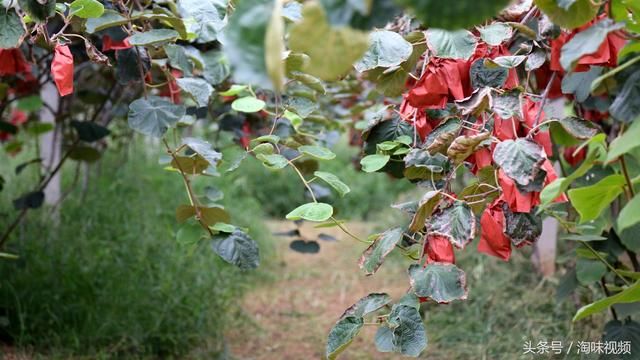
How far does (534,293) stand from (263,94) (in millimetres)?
1362

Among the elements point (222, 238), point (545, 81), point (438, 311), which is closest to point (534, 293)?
point (438, 311)

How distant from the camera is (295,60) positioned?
1.28 m

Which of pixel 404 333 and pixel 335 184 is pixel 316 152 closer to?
pixel 335 184

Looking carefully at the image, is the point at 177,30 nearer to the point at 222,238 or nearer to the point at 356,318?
the point at 222,238

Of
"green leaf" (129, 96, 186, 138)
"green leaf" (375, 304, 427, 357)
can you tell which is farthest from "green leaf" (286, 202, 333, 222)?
"green leaf" (129, 96, 186, 138)

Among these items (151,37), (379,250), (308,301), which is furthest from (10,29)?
(308,301)

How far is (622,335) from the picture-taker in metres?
1.58

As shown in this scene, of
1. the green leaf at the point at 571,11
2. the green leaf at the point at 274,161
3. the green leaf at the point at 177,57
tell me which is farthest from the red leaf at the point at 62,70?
the green leaf at the point at 571,11

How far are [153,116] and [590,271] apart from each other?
1.08 m

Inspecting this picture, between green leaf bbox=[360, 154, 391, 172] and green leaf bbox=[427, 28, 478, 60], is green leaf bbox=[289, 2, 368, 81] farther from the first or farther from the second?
green leaf bbox=[360, 154, 391, 172]

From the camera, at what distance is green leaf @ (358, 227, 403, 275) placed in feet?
3.59

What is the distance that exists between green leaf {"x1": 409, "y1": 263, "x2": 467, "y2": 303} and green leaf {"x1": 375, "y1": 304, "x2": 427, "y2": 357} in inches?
2.5

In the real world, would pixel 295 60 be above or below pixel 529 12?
below

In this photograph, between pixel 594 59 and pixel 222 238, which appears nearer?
pixel 594 59
